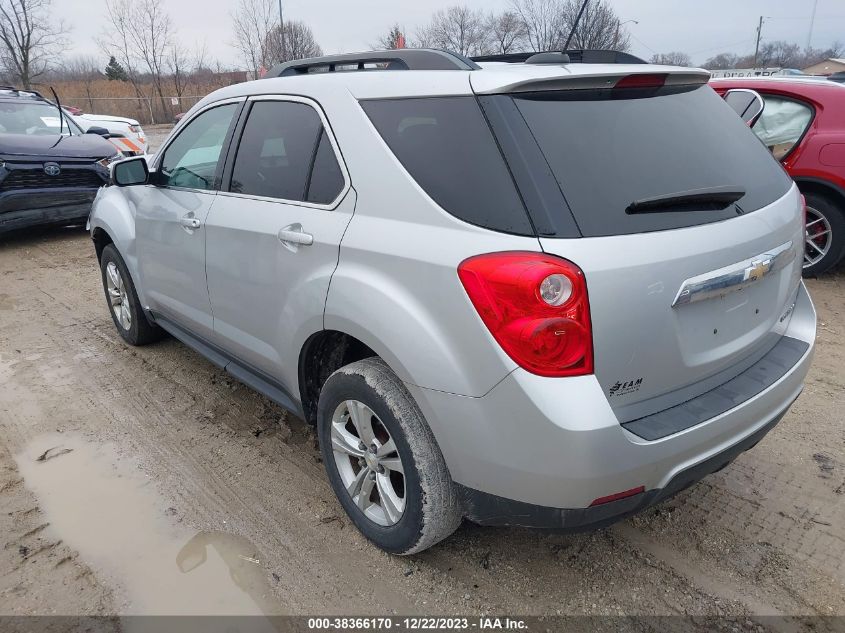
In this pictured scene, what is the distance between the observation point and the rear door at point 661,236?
1.82 m

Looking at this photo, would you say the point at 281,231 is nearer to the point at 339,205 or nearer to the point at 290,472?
the point at 339,205

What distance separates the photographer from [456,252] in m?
1.93

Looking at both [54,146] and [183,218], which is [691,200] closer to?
[183,218]

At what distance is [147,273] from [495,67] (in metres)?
2.75

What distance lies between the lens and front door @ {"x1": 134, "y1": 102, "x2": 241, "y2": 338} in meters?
3.28

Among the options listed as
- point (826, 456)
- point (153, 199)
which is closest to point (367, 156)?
point (153, 199)

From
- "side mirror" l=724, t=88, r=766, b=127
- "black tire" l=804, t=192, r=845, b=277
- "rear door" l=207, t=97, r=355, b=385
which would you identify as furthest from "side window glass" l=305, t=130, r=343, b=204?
"black tire" l=804, t=192, r=845, b=277

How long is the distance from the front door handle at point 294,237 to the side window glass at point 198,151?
92 centimetres

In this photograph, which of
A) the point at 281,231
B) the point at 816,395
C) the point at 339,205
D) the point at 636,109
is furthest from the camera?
the point at 816,395

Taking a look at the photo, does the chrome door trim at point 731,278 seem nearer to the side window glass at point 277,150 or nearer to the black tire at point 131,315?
the side window glass at point 277,150

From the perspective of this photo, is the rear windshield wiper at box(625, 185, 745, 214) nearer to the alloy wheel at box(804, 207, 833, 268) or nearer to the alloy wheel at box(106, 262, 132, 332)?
the alloy wheel at box(106, 262, 132, 332)

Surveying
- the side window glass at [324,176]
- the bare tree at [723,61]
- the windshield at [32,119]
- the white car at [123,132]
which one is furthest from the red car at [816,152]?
the bare tree at [723,61]

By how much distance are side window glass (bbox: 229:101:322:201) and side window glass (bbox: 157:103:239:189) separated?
0.88 ft

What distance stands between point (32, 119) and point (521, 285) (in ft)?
30.1
